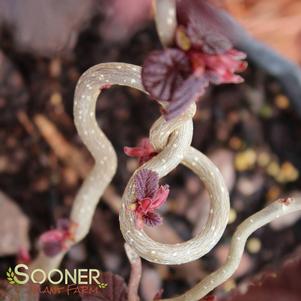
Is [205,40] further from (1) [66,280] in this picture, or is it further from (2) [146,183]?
(1) [66,280]

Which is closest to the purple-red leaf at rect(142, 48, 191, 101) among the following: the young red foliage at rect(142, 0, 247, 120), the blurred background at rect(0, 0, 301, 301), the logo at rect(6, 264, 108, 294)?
the young red foliage at rect(142, 0, 247, 120)

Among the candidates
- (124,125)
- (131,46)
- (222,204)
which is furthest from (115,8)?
(222,204)

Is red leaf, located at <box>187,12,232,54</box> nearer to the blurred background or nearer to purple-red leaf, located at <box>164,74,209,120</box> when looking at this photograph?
purple-red leaf, located at <box>164,74,209,120</box>

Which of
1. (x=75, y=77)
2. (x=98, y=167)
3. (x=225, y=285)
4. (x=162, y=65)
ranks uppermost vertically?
(x=162, y=65)

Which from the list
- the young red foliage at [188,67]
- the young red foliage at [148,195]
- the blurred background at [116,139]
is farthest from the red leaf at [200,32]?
the blurred background at [116,139]

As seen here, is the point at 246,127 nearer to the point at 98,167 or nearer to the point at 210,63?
the point at 98,167

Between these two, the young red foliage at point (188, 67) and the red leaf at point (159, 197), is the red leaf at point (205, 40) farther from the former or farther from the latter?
the red leaf at point (159, 197)
